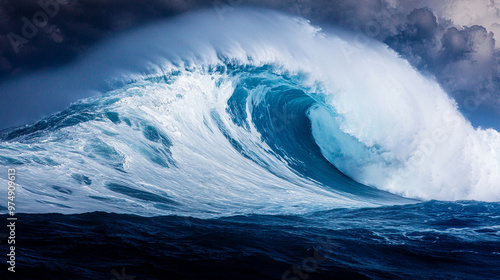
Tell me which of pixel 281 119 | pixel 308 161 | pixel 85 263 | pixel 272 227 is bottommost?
pixel 85 263

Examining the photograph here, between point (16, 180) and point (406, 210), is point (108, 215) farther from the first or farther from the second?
point (406, 210)

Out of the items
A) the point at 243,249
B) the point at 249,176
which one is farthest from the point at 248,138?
the point at 243,249

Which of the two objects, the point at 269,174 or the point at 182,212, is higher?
the point at 269,174

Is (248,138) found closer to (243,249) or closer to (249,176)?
Answer: (249,176)

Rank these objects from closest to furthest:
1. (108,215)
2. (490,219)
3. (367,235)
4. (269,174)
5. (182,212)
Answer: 1. (108,215)
2. (367,235)
3. (182,212)
4. (490,219)
5. (269,174)

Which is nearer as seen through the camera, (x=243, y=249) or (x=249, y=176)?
(x=243, y=249)

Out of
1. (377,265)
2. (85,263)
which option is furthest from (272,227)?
(85,263)

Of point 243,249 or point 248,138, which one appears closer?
point 243,249

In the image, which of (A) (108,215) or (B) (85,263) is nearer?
(B) (85,263)
